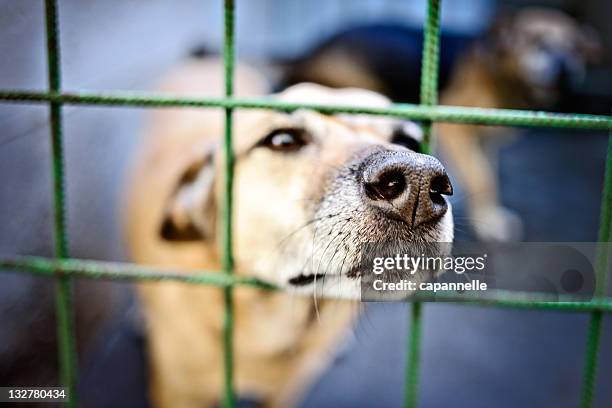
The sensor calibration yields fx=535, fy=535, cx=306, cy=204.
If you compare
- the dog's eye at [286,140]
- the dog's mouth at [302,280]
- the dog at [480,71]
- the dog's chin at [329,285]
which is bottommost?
the dog's chin at [329,285]

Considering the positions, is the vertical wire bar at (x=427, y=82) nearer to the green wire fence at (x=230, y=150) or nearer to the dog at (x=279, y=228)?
the green wire fence at (x=230, y=150)

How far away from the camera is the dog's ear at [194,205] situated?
1.38 meters

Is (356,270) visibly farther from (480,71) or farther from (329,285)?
(480,71)

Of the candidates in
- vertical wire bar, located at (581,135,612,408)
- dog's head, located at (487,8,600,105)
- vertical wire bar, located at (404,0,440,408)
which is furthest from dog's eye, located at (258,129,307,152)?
dog's head, located at (487,8,600,105)

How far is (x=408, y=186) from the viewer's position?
75cm

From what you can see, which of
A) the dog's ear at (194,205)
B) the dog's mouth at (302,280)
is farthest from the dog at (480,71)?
the dog's mouth at (302,280)

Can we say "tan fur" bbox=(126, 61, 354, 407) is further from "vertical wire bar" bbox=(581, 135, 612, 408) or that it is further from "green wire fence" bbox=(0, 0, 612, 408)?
"vertical wire bar" bbox=(581, 135, 612, 408)

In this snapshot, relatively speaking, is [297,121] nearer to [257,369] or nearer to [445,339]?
[257,369]

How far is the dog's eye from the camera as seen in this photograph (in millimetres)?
1227

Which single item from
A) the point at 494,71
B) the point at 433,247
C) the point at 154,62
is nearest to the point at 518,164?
the point at 494,71

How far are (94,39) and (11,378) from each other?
1.55m

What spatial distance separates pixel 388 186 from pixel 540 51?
3.42 m

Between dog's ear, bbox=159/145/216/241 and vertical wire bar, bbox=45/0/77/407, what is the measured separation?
0.34m

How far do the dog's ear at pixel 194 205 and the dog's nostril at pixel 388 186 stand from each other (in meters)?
0.69
